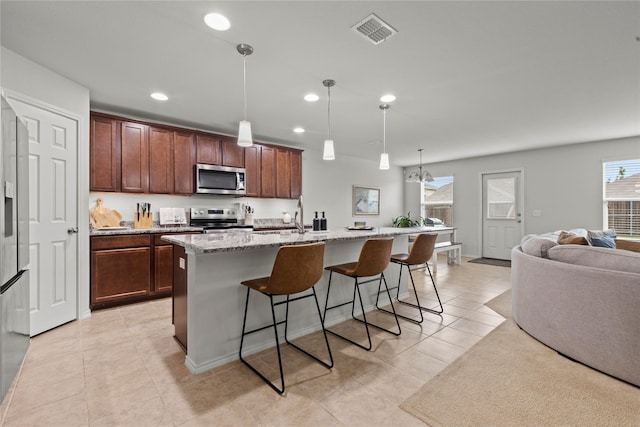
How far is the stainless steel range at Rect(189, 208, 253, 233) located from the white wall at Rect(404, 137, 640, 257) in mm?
5214

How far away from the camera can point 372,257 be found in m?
2.52

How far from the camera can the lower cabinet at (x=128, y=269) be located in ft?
10.8

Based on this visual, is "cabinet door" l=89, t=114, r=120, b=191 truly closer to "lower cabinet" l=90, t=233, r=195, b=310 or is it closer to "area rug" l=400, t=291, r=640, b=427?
"lower cabinet" l=90, t=233, r=195, b=310

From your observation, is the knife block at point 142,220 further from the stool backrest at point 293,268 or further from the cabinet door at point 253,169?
the stool backrest at point 293,268

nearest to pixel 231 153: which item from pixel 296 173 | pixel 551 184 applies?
pixel 296 173

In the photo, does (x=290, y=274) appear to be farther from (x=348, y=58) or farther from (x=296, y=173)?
(x=296, y=173)

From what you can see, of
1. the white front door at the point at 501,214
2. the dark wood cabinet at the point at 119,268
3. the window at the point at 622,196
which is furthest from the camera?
the white front door at the point at 501,214

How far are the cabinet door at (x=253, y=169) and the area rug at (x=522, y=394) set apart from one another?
12.4 feet

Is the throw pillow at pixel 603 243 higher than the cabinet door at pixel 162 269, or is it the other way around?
the throw pillow at pixel 603 243

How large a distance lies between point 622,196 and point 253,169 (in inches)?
248

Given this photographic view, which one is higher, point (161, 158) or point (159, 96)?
point (159, 96)

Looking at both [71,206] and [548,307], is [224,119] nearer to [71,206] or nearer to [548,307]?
[71,206]

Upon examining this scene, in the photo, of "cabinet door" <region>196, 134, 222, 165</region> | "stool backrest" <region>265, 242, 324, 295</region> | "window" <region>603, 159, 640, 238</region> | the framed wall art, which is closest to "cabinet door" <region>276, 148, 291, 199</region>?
"cabinet door" <region>196, 134, 222, 165</region>

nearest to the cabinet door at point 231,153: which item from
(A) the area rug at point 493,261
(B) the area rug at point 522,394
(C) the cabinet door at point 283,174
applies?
(C) the cabinet door at point 283,174
